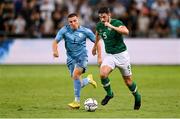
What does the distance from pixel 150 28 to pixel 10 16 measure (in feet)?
21.4

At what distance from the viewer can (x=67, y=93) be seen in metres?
18.7

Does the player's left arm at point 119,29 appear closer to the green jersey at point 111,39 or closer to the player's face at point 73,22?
the green jersey at point 111,39

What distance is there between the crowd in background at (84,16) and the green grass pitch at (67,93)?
77.6 inches

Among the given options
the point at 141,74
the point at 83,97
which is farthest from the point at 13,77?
the point at 83,97

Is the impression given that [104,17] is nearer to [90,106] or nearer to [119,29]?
[119,29]

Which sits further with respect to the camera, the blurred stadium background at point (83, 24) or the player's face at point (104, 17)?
the blurred stadium background at point (83, 24)

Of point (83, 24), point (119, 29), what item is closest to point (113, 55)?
point (119, 29)

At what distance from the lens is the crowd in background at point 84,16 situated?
2914cm

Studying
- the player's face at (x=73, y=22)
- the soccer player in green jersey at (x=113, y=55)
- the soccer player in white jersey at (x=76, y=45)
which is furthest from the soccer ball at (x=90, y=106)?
the player's face at (x=73, y=22)

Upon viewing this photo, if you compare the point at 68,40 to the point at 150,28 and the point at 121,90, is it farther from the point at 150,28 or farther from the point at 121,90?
the point at 150,28

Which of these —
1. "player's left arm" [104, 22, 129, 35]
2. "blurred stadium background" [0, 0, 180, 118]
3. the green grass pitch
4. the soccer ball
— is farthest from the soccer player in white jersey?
"blurred stadium background" [0, 0, 180, 118]

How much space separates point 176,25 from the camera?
30.2 m

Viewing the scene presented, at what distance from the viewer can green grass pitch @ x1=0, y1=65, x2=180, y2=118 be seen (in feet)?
45.8

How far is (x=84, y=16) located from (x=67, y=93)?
37.4ft
